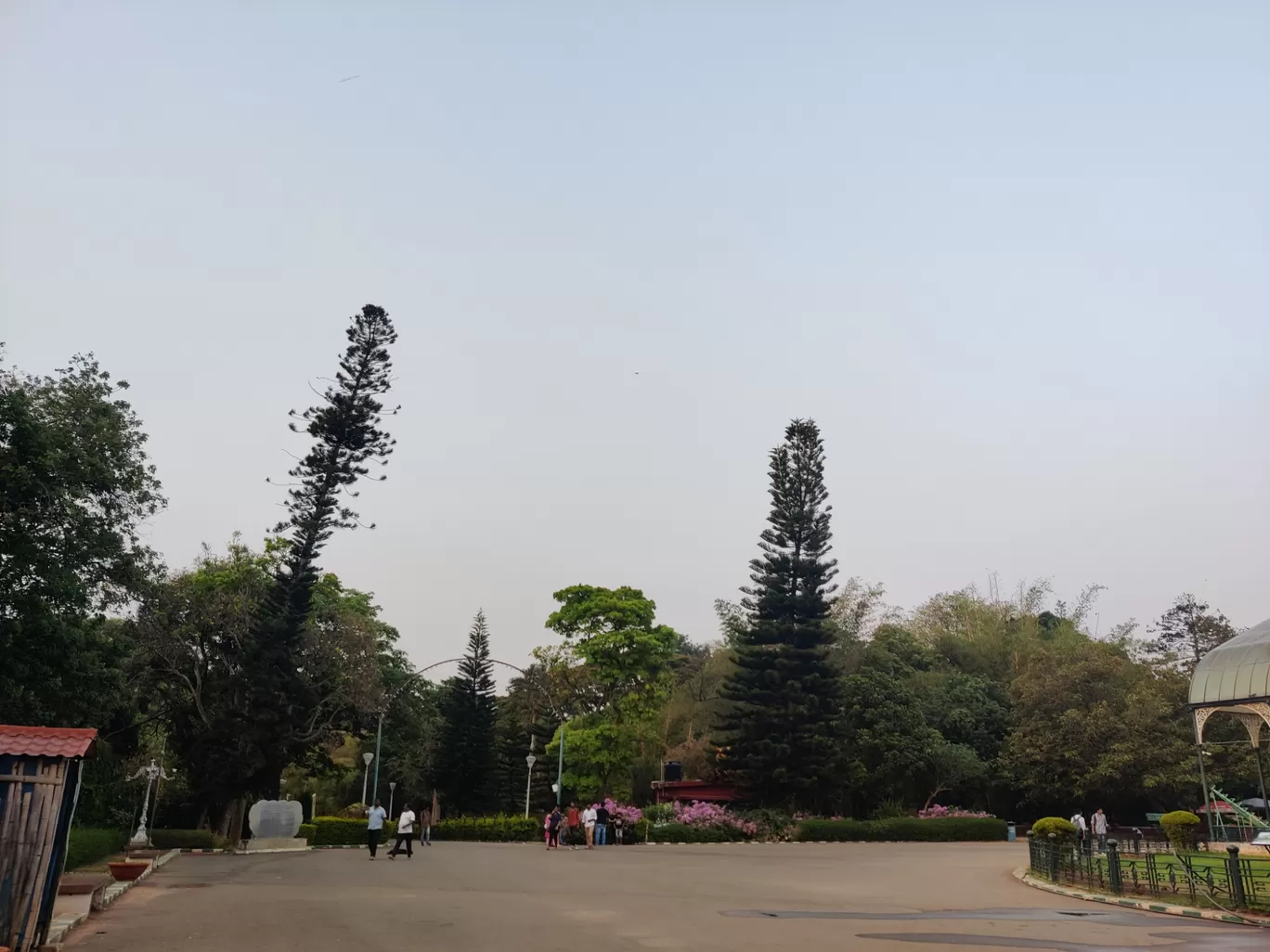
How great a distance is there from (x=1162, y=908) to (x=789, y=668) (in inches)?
1039

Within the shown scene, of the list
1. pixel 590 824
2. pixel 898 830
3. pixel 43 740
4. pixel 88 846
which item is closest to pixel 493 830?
pixel 590 824

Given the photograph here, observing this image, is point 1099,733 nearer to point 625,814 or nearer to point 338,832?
point 625,814

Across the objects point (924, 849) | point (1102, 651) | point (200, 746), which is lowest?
point (924, 849)

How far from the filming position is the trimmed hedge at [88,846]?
49.5ft

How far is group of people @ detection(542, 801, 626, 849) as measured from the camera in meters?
26.4

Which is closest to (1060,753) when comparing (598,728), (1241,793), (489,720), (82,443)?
(1241,793)

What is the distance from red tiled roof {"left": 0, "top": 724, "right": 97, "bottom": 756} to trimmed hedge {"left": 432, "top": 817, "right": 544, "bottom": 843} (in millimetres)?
28139

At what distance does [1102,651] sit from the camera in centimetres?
4047

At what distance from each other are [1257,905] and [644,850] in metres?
16.6

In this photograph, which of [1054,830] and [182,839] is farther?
[182,839]

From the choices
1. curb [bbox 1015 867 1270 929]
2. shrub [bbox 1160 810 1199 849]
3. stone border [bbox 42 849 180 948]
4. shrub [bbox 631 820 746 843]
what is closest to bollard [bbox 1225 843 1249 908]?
curb [bbox 1015 867 1270 929]

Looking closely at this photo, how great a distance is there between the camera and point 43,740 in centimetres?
759

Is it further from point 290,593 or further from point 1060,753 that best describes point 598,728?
point 1060,753

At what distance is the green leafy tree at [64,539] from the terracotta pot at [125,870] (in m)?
8.39
